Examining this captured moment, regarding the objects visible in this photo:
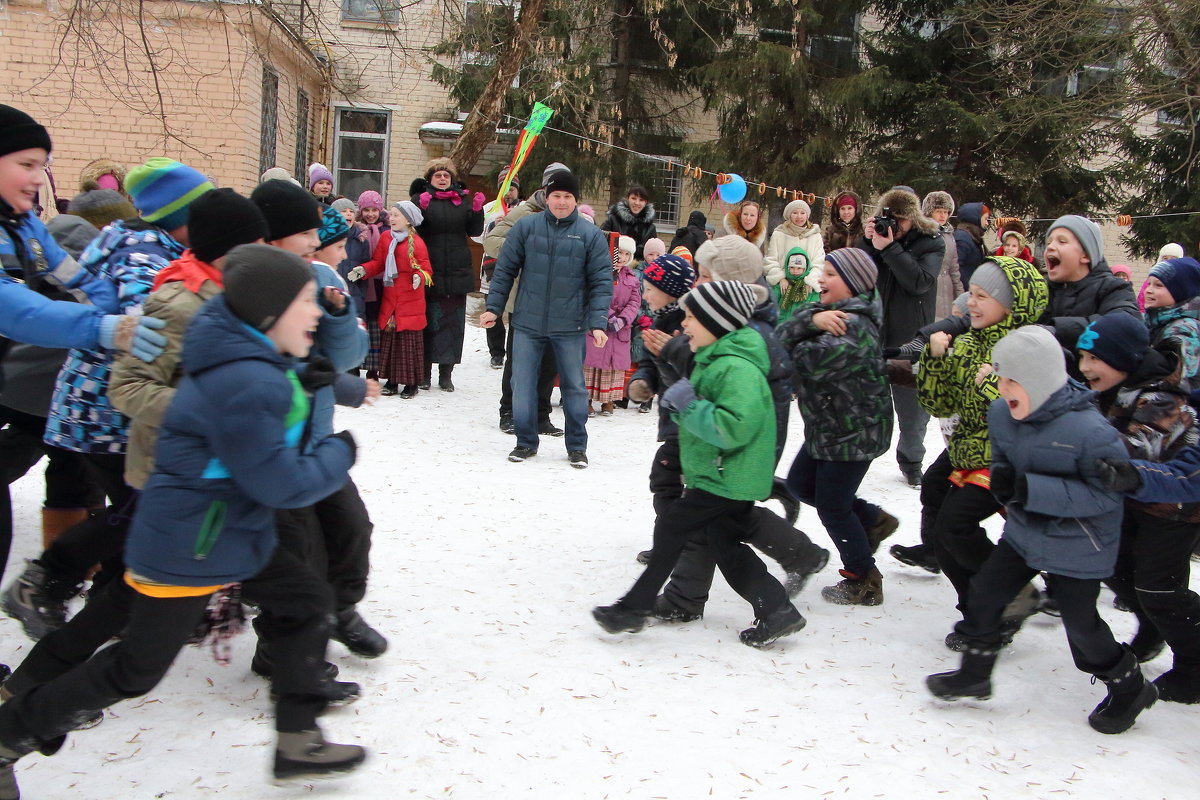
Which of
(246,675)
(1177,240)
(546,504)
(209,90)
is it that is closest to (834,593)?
(546,504)

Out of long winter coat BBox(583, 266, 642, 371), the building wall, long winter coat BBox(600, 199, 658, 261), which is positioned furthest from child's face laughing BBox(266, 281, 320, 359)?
the building wall

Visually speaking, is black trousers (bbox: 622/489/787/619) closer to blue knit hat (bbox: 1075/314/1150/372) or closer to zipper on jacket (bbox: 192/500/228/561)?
blue knit hat (bbox: 1075/314/1150/372)

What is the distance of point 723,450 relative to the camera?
3869 millimetres

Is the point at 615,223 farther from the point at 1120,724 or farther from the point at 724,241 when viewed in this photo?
the point at 1120,724

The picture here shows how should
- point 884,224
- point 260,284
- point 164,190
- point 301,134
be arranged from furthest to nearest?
1. point 301,134
2. point 884,224
3. point 164,190
4. point 260,284

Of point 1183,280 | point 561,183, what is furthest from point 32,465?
point 1183,280

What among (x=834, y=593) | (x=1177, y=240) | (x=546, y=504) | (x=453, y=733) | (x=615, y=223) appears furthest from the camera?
(x=1177, y=240)

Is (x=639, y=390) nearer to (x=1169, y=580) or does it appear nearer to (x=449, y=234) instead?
(x=1169, y=580)

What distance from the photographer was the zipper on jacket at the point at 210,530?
2.55 m

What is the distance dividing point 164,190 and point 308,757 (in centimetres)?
190

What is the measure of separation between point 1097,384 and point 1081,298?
26.6 inches

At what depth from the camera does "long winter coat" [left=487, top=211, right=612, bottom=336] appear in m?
7.24

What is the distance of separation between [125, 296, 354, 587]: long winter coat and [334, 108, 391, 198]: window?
18.7m

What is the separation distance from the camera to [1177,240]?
1706 centimetres
